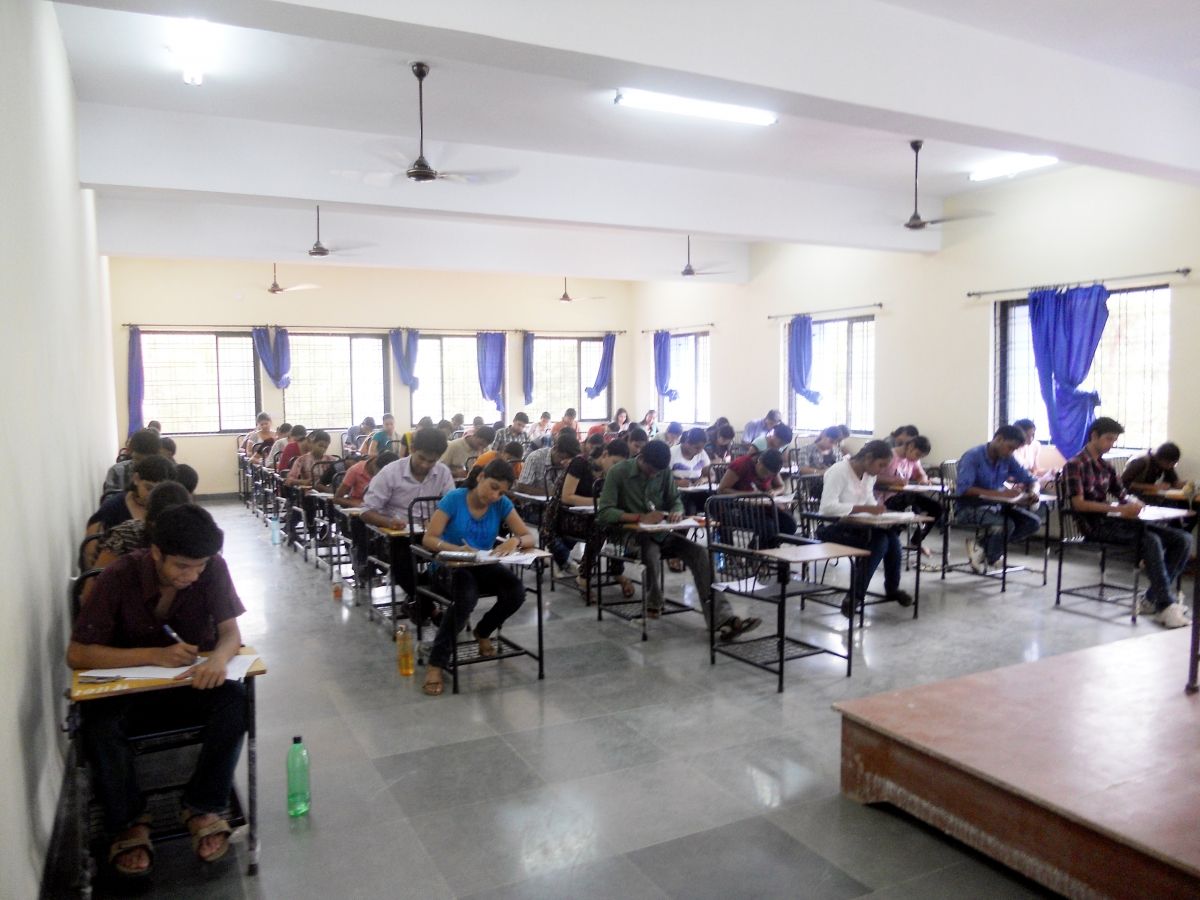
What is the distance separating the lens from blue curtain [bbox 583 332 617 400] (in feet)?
46.6

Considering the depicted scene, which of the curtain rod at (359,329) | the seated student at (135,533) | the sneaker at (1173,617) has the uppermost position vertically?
the curtain rod at (359,329)

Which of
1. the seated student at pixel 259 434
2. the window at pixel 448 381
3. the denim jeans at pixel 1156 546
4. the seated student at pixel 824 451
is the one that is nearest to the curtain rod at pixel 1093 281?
the seated student at pixel 824 451

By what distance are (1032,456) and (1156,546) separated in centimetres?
271

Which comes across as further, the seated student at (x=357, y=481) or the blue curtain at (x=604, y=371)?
the blue curtain at (x=604, y=371)

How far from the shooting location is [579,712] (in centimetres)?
374

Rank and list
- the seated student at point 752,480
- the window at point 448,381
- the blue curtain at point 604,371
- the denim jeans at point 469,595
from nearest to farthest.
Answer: the denim jeans at point 469,595 < the seated student at point 752,480 < the window at point 448,381 < the blue curtain at point 604,371

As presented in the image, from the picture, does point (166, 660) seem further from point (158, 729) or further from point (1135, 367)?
point (1135, 367)

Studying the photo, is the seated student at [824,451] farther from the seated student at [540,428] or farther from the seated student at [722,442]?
the seated student at [540,428]

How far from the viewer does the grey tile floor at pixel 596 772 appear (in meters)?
2.49

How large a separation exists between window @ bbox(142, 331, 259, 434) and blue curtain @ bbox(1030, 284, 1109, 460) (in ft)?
31.8

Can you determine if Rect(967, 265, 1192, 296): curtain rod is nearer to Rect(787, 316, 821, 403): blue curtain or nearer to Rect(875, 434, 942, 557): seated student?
Rect(875, 434, 942, 557): seated student

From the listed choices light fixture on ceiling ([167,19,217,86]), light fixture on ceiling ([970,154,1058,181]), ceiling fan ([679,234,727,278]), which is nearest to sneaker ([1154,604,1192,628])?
light fixture on ceiling ([970,154,1058,181])

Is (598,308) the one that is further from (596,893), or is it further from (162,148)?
(596,893)

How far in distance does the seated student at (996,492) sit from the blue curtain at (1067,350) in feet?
5.00
